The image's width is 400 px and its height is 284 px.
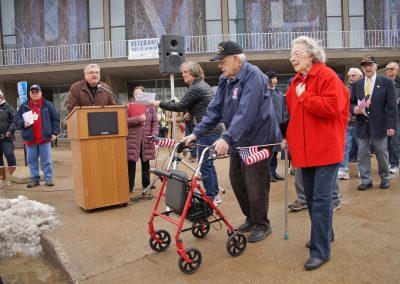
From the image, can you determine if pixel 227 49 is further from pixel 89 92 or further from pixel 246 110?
pixel 89 92

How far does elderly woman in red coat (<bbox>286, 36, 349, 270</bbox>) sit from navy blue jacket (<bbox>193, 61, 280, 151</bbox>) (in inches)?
16.3

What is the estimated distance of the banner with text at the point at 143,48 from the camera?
1786 centimetres

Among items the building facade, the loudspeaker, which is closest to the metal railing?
the building facade

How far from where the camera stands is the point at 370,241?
3.80 m

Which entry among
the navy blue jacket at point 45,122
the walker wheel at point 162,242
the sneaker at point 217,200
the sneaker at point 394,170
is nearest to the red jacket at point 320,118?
the walker wheel at point 162,242

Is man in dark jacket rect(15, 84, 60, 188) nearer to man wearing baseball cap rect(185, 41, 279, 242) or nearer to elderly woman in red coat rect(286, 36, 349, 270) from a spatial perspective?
man wearing baseball cap rect(185, 41, 279, 242)

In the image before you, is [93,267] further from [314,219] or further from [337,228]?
[337,228]

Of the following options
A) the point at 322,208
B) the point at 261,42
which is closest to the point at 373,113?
the point at 322,208

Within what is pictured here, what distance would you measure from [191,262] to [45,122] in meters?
5.17

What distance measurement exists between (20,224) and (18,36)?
62.7 feet

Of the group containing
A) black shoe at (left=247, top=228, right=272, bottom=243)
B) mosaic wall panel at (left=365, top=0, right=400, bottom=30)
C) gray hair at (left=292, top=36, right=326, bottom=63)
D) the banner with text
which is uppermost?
mosaic wall panel at (left=365, top=0, right=400, bottom=30)

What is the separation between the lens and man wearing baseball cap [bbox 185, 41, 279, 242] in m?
3.55

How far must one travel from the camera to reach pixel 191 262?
326cm

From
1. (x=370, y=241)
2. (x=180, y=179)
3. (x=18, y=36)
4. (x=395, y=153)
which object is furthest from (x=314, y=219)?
(x=18, y=36)
